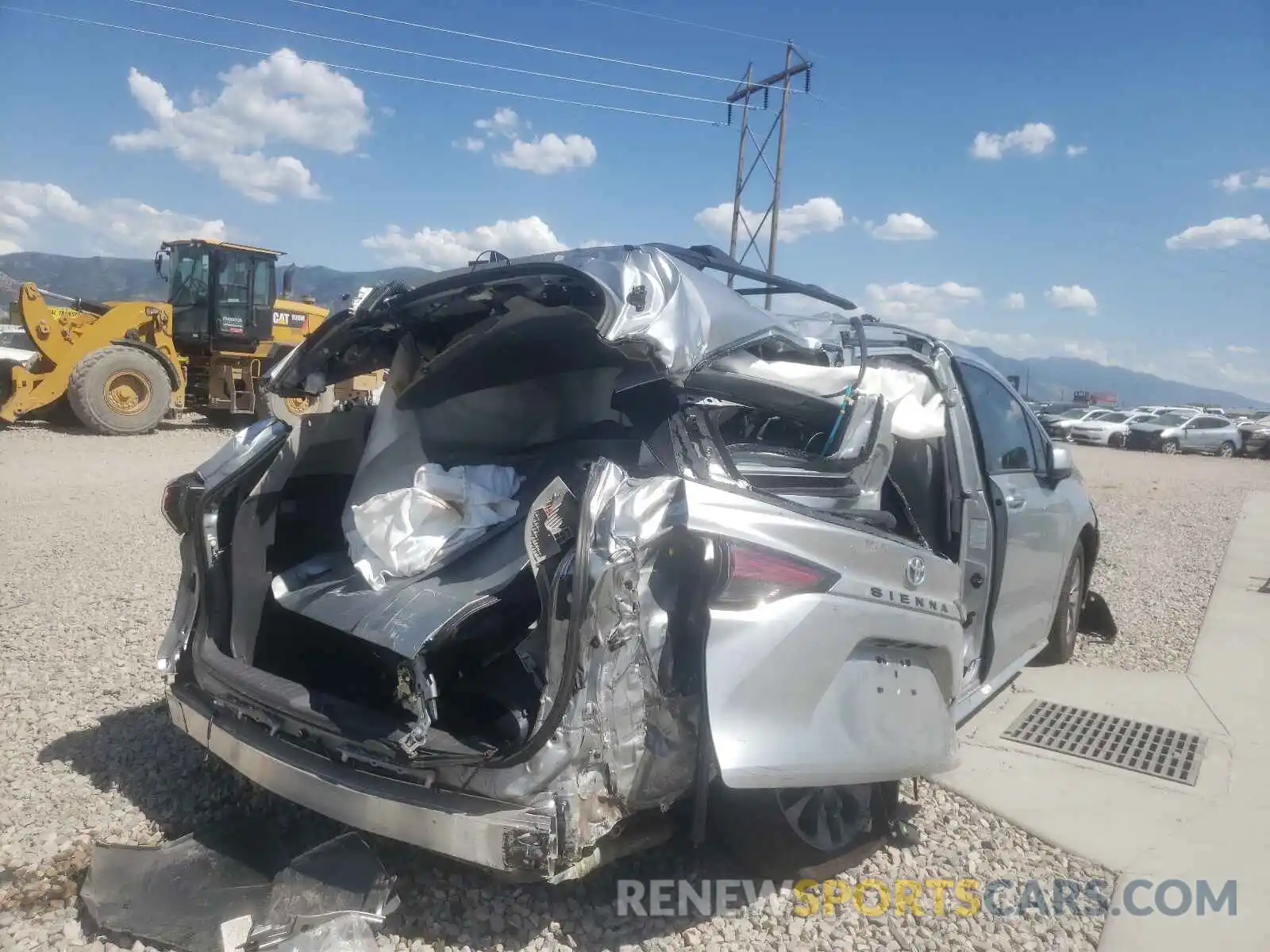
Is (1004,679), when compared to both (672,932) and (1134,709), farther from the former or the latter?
(672,932)

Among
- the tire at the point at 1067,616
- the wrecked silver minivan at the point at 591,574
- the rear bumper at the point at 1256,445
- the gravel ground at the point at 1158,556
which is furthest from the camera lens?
the rear bumper at the point at 1256,445

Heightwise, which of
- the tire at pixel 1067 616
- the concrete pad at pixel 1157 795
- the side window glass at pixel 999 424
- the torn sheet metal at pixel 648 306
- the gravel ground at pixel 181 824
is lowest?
the gravel ground at pixel 181 824

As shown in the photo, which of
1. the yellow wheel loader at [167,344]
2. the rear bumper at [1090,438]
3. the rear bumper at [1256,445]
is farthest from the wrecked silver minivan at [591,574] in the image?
the rear bumper at [1256,445]

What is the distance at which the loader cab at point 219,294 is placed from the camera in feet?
52.0

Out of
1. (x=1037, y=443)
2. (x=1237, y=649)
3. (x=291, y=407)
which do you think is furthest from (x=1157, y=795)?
(x=291, y=407)

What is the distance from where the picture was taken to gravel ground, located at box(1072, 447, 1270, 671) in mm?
6062

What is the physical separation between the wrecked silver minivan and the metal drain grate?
556mm

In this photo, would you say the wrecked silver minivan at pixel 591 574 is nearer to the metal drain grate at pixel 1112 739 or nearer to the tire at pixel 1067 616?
the metal drain grate at pixel 1112 739

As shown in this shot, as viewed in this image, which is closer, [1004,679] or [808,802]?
[808,802]

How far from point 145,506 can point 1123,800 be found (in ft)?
29.1

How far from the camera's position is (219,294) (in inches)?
626

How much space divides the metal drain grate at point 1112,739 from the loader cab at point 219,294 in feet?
48.4

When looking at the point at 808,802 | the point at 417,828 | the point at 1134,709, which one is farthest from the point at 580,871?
the point at 1134,709

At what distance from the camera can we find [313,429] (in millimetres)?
3656
